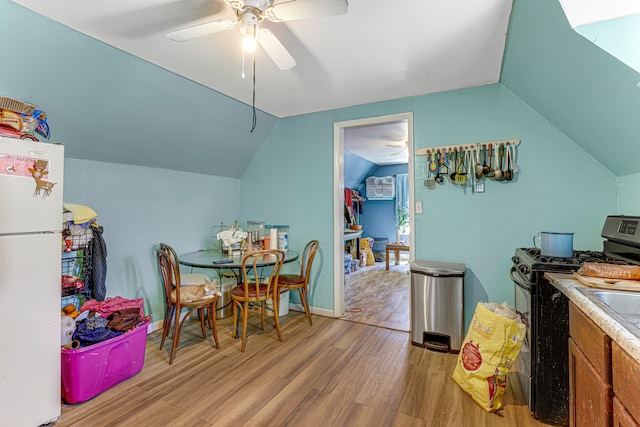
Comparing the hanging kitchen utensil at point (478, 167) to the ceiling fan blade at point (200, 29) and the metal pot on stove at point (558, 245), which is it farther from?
the ceiling fan blade at point (200, 29)

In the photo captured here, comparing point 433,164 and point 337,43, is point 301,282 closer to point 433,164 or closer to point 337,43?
point 433,164

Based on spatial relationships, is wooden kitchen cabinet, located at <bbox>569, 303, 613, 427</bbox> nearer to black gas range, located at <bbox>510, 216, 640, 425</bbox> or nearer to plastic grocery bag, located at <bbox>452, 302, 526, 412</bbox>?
black gas range, located at <bbox>510, 216, 640, 425</bbox>

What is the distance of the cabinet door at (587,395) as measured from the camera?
987mm

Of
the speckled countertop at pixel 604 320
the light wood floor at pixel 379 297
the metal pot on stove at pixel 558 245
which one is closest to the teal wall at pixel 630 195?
the metal pot on stove at pixel 558 245

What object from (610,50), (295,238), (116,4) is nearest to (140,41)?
(116,4)

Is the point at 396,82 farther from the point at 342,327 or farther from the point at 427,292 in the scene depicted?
the point at 342,327

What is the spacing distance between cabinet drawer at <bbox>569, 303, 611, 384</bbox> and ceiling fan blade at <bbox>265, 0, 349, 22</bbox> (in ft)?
Answer: 5.44

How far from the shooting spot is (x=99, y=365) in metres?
1.88

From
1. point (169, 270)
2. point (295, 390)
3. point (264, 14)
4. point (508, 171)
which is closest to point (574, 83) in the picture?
point (508, 171)

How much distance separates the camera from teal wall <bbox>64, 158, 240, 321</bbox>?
2.59m

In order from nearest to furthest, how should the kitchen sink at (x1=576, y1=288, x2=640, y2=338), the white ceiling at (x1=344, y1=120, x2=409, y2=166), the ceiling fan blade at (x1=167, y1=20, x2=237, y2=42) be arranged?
the kitchen sink at (x1=576, y1=288, x2=640, y2=338) < the ceiling fan blade at (x1=167, y1=20, x2=237, y2=42) < the white ceiling at (x1=344, y1=120, x2=409, y2=166)

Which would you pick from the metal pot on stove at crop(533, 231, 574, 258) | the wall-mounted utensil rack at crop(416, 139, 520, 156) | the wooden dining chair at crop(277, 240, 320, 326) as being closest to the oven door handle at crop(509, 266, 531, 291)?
the metal pot on stove at crop(533, 231, 574, 258)

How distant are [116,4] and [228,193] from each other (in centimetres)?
245

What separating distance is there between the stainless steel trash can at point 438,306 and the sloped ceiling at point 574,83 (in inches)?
51.7
